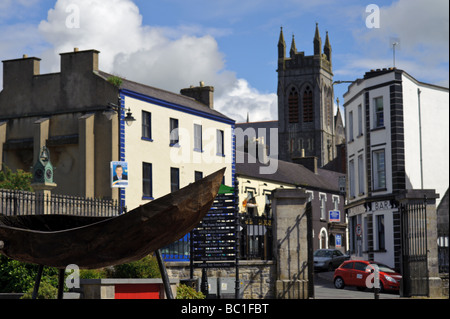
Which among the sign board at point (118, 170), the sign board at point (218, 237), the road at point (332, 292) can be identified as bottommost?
the road at point (332, 292)

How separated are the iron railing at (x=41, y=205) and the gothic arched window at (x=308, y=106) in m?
111

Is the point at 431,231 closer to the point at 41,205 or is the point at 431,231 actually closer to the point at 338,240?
the point at 41,205

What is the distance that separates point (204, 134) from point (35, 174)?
2114 cm

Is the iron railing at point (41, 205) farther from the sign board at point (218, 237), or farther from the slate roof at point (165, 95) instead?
the slate roof at point (165, 95)

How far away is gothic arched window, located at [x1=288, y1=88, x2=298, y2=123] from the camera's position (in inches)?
5394

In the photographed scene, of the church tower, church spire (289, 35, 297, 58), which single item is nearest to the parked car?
the church tower

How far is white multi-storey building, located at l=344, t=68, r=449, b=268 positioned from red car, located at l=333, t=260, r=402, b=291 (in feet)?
21.9

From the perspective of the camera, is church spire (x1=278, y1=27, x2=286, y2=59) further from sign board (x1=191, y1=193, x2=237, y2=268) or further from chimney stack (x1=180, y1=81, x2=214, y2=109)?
sign board (x1=191, y1=193, x2=237, y2=268)

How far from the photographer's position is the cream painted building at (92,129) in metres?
41.6

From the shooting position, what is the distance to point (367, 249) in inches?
1623

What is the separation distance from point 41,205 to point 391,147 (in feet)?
74.0

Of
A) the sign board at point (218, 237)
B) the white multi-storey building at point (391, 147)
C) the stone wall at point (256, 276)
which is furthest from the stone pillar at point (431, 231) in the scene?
the white multi-storey building at point (391, 147)

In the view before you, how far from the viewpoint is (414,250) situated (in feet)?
84.4
